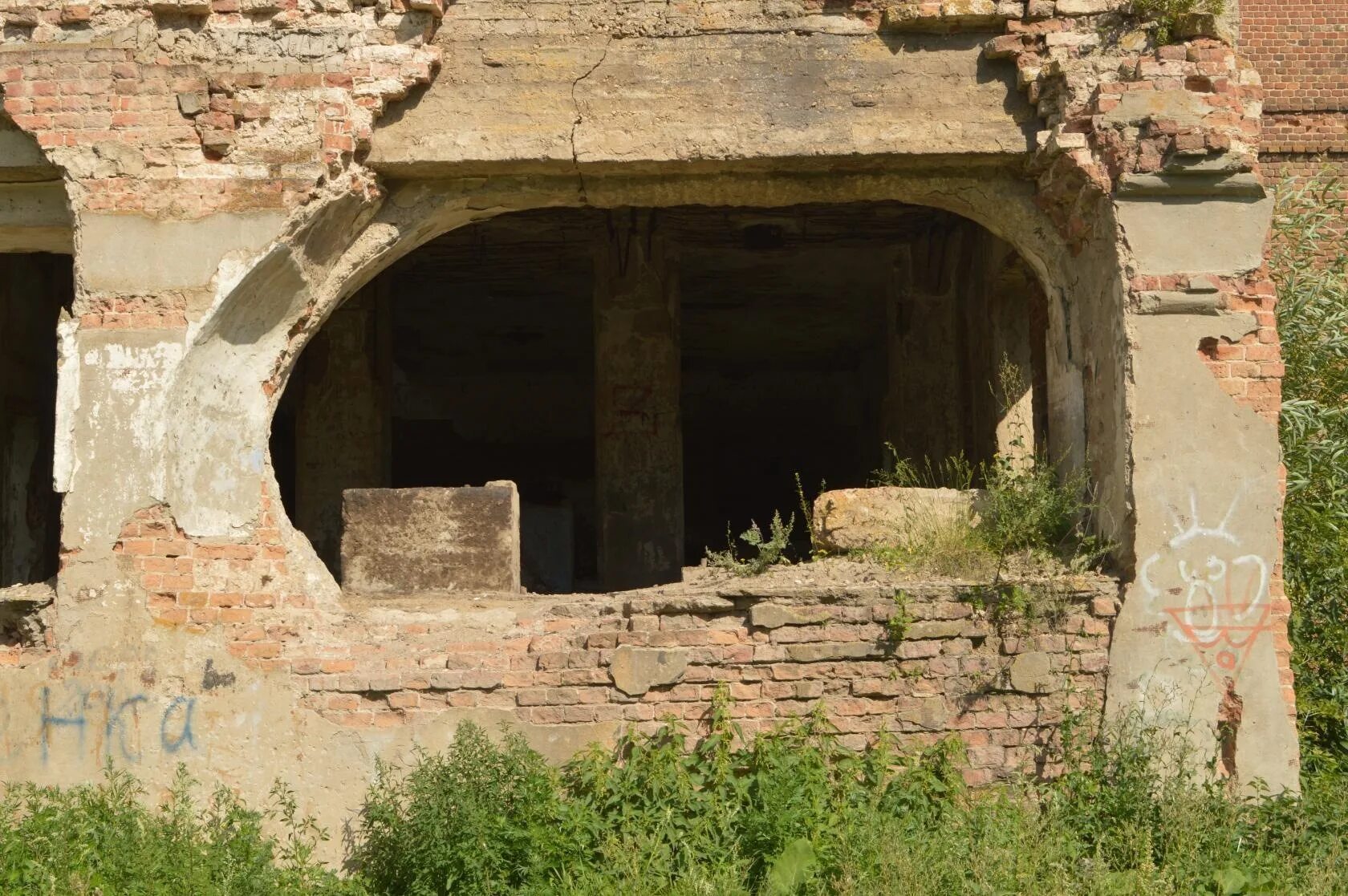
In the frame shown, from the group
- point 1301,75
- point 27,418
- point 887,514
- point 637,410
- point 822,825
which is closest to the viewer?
point 822,825

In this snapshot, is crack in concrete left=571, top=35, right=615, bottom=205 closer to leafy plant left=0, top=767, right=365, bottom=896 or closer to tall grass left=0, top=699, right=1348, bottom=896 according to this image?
tall grass left=0, top=699, right=1348, bottom=896

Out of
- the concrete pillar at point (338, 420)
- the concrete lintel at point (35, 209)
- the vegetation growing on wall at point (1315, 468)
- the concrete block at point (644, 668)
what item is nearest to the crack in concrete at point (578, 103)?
the concrete block at point (644, 668)

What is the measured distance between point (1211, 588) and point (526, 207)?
363cm

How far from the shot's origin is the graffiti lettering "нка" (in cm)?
622

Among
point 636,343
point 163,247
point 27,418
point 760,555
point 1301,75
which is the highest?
point 1301,75

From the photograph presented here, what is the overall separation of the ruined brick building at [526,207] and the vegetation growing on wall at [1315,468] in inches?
37.3

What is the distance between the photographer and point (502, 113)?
6.78 meters

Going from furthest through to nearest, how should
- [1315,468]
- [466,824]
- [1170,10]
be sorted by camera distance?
[1315,468] → [1170,10] → [466,824]

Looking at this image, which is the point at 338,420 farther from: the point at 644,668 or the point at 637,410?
the point at 644,668

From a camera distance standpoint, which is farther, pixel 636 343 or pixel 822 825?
pixel 636 343

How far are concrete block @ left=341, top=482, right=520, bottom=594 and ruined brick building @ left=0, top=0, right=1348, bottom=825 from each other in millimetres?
17

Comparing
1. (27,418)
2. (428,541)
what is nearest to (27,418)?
(27,418)

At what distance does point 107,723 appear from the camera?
6230mm

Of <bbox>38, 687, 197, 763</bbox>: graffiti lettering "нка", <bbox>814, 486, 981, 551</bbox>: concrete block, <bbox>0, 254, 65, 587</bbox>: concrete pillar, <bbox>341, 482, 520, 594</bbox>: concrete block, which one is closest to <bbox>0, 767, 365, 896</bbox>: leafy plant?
<bbox>38, 687, 197, 763</bbox>: graffiti lettering "нка"
